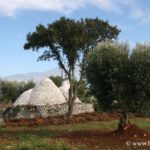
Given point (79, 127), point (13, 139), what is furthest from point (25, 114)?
point (13, 139)

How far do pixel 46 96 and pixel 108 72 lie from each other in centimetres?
2123

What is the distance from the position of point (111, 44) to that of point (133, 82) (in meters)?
1.98

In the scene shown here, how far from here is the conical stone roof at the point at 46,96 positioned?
1662 inches

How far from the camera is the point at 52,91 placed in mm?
43188

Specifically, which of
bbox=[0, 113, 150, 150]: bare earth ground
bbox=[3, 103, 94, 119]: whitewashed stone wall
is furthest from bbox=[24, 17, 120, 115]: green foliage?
bbox=[0, 113, 150, 150]: bare earth ground

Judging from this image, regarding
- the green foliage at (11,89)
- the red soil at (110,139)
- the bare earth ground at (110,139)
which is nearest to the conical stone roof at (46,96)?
the bare earth ground at (110,139)

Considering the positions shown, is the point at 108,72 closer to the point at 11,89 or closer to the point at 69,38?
the point at 69,38

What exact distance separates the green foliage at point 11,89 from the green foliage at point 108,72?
49140 millimetres

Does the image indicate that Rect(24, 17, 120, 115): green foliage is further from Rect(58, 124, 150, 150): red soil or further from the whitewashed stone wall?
Rect(58, 124, 150, 150): red soil

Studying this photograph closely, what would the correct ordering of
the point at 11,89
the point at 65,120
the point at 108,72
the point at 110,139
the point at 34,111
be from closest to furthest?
the point at 110,139
the point at 108,72
the point at 65,120
the point at 34,111
the point at 11,89

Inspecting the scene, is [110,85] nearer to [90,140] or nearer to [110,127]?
[90,140]

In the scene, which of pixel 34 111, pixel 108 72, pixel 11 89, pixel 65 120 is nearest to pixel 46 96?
pixel 34 111

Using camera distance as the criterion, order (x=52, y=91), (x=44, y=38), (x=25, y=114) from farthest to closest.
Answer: (x=52, y=91)
(x=25, y=114)
(x=44, y=38)

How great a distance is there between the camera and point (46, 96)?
4259 cm
